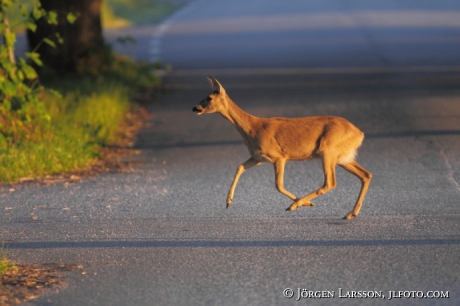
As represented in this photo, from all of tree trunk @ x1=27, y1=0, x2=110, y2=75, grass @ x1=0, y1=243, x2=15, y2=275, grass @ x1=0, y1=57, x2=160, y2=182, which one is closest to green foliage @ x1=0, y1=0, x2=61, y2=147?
grass @ x1=0, y1=57, x2=160, y2=182

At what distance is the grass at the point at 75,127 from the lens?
11.0 m

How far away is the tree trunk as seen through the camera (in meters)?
17.4

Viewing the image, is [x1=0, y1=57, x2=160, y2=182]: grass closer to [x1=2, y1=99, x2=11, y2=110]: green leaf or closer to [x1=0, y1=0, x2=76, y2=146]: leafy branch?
[x1=0, y1=0, x2=76, y2=146]: leafy branch

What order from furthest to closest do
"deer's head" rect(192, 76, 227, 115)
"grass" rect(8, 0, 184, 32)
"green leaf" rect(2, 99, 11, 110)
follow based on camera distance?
"grass" rect(8, 0, 184, 32) → "green leaf" rect(2, 99, 11, 110) → "deer's head" rect(192, 76, 227, 115)

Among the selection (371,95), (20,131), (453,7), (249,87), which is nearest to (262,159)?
(20,131)

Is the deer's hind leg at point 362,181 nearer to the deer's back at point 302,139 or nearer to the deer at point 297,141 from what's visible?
the deer at point 297,141

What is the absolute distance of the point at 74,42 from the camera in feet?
58.2

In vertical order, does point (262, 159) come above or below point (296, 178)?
above

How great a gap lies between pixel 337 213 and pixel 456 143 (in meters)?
4.14

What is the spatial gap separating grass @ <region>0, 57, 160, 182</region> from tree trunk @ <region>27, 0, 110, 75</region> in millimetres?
391

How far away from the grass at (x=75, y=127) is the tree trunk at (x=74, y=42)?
391 mm

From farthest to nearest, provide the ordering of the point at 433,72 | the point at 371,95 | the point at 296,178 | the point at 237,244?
the point at 433,72
the point at 371,95
the point at 296,178
the point at 237,244

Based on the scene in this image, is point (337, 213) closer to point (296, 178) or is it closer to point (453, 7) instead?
point (296, 178)

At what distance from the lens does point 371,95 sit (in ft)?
54.2
